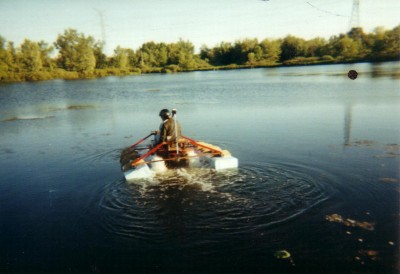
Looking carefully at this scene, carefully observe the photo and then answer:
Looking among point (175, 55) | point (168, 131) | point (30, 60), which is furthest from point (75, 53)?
point (168, 131)

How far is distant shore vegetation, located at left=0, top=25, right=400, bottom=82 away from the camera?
93.2m

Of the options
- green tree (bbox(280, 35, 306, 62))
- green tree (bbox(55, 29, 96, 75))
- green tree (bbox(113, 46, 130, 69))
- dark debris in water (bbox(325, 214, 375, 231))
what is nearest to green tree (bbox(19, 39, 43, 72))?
green tree (bbox(55, 29, 96, 75))

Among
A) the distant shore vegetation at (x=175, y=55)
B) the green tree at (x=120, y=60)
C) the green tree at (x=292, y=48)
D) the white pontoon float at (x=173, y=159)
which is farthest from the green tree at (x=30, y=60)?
the green tree at (x=292, y=48)

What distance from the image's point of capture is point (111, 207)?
8.98m

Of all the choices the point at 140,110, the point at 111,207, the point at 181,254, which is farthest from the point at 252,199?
the point at 140,110

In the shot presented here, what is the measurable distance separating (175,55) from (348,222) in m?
142

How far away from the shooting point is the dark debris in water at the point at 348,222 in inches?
295

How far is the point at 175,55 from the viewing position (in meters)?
144

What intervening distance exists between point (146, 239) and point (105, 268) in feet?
3.61

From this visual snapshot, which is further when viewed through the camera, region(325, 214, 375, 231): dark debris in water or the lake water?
region(325, 214, 375, 231): dark debris in water

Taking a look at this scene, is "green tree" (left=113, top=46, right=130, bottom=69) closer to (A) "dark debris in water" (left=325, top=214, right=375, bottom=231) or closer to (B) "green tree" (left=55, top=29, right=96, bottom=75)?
(B) "green tree" (left=55, top=29, right=96, bottom=75)

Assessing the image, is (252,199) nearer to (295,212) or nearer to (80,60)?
(295,212)

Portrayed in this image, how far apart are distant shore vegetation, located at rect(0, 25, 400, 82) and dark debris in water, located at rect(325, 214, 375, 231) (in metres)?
93.0

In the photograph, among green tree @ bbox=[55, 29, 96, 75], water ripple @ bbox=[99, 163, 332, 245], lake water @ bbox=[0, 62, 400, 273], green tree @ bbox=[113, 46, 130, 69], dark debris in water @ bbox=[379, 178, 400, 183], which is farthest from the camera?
green tree @ bbox=[113, 46, 130, 69]
